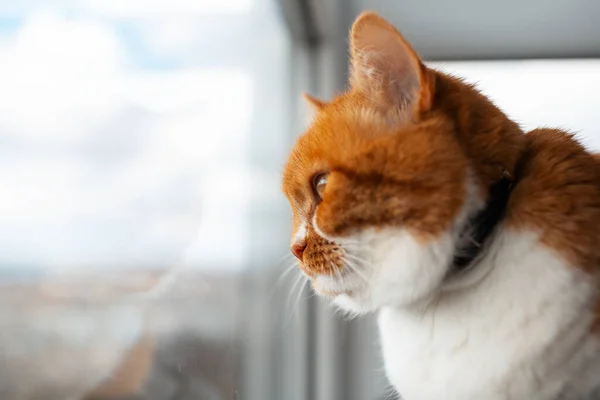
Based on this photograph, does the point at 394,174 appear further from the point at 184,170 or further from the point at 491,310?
the point at 184,170

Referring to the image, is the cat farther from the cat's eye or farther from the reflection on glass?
the reflection on glass

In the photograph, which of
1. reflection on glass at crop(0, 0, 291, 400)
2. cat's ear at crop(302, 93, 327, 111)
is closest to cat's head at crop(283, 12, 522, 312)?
cat's ear at crop(302, 93, 327, 111)

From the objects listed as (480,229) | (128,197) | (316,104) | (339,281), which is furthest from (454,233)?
(128,197)

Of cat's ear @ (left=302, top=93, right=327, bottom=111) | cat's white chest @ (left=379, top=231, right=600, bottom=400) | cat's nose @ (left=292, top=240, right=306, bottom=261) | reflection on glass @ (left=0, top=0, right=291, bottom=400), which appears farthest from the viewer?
cat's ear @ (left=302, top=93, right=327, bottom=111)

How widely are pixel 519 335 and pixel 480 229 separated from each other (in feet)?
0.43

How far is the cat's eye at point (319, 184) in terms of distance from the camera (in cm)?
77

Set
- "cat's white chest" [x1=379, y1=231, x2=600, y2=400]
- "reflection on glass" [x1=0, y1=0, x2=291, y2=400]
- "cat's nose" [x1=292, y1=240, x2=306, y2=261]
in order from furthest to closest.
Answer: "cat's nose" [x1=292, y1=240, x2=306, y2=261] < "cat's white chest" [x1=379, y1=231, x2=600, y2=400] < "reflection on glass" [x1=0, y1=0, x2=291, y2=400]

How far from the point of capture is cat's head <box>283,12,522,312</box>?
70cm

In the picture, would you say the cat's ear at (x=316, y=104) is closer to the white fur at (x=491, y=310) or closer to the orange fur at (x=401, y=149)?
the orange fur at (x=401, y=149)

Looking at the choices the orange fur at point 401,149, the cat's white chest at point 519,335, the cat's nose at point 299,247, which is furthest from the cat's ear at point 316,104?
the cat's white chest at point 519,335

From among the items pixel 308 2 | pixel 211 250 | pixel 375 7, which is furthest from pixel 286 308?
pixel 375 7

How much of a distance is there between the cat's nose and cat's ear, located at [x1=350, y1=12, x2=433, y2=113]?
20cm

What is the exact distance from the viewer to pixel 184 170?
A: 1.02 m

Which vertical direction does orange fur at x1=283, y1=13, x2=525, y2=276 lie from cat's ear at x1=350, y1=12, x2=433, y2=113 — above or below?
below
